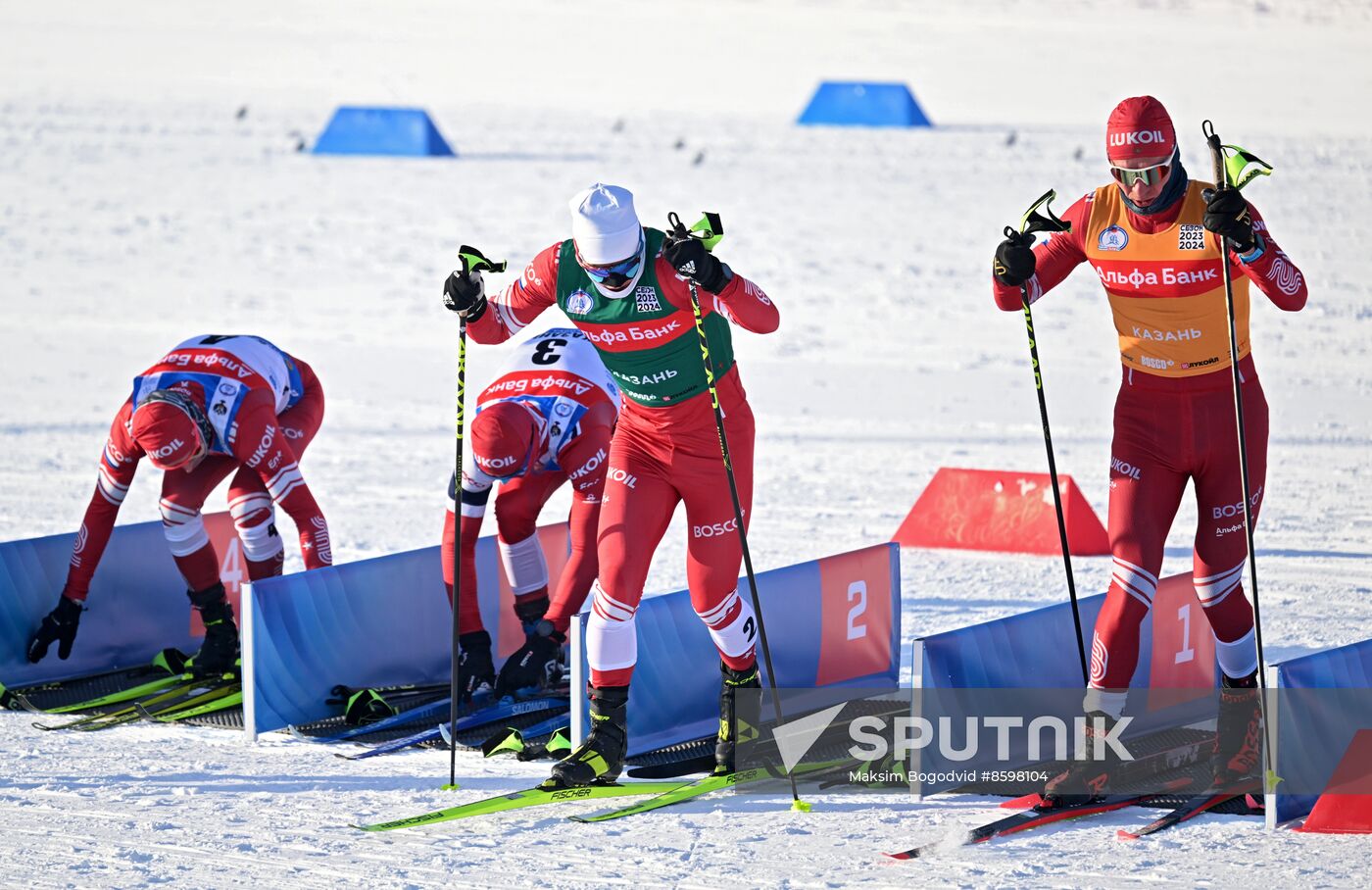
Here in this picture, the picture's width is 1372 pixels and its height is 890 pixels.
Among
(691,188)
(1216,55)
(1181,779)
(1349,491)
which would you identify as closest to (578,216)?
(1181,779)

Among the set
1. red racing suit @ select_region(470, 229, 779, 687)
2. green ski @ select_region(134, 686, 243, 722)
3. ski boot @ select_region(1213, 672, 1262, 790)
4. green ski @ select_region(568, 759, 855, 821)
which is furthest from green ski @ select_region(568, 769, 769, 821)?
green ski @ select_region(134, 686, 243, 722)

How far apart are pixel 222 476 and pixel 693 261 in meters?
2.76

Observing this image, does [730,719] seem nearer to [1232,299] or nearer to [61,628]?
[1232,299]

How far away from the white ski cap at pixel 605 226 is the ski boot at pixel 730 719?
1.44 meters

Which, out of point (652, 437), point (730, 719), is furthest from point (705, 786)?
point (652, 437)

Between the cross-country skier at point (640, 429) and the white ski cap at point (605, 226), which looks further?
the cross-country skier at point (640, 429)

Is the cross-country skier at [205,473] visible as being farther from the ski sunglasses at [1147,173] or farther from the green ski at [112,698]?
the ski sunglasses at [1147,173]

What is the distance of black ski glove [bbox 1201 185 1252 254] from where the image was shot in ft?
17.7

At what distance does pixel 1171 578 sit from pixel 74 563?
162 inches

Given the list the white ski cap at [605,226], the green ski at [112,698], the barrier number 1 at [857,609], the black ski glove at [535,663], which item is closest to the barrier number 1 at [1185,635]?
the barrier number 1 at [857,609]

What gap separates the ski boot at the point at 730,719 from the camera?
6074mm

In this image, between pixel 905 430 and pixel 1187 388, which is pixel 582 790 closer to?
pixel 1187 388

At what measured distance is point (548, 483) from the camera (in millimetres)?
7445

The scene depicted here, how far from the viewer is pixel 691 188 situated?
20.4 m
